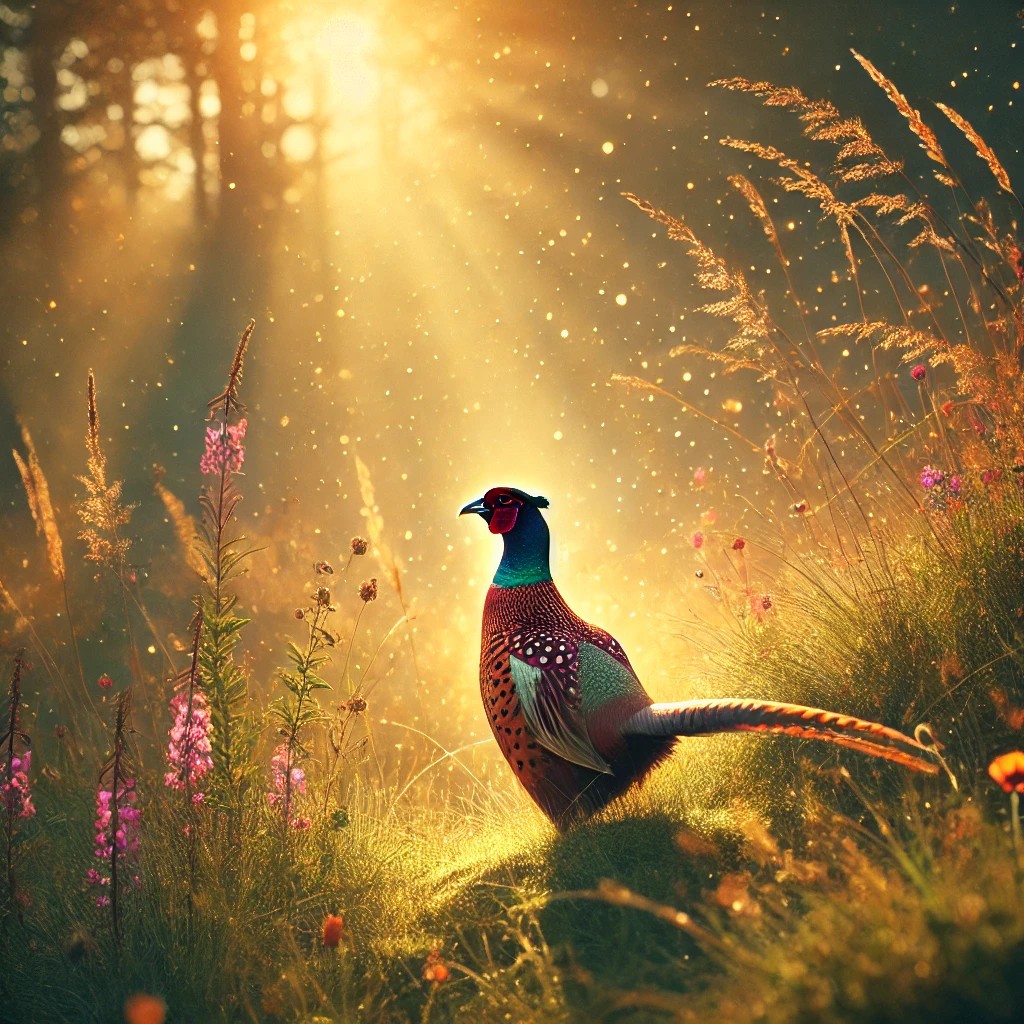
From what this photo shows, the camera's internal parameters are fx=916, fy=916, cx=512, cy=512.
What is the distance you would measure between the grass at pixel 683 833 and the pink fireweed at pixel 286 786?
2cm

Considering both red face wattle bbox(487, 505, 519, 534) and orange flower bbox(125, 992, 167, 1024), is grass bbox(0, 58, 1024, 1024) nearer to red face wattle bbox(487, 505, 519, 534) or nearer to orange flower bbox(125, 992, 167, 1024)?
orange flower bbox(125, 992, 167, 1024)

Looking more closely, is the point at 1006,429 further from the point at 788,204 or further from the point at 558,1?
the point at 558,1

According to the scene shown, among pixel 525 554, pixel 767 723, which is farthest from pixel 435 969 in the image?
pixel 525 554

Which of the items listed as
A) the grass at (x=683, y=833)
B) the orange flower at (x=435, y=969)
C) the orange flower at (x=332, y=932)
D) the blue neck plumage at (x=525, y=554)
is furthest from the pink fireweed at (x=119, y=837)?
the blue neck plumage at (x=525, y=554)

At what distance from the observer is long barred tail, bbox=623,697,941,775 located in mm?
2152

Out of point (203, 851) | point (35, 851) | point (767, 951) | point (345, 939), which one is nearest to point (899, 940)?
point (767, 951)

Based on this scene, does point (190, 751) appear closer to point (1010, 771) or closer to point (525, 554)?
point (525, 554)

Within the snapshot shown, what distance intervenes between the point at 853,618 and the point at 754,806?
31.9 inches

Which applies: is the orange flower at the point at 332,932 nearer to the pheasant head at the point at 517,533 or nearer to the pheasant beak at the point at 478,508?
the pheasant head at the point at 517,533

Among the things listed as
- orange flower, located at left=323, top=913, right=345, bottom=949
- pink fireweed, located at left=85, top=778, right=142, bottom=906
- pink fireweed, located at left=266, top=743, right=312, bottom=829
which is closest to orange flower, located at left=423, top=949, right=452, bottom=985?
orange flower, located at left=323, top=913, right=345, bottom=949

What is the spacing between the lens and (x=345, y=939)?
8.70ft

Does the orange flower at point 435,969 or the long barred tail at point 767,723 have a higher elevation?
the long barred tail at point 767,723

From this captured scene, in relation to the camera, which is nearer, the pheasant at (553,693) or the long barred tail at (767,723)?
the long barred tail at (767,723)

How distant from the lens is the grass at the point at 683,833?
5.65 feet
